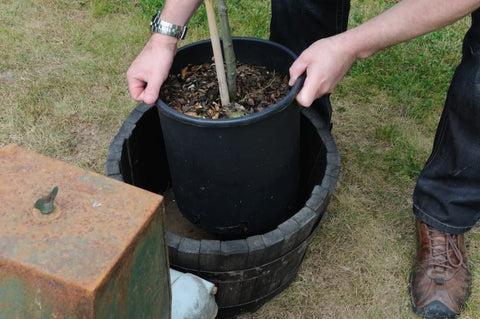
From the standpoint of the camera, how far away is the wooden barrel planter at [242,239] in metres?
1.58

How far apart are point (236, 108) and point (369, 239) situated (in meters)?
1.07

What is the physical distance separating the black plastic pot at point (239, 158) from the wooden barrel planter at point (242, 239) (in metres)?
0.12

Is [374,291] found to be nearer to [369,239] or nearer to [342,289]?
[342,289]

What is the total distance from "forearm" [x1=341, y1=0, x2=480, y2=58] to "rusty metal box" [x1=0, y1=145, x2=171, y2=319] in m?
0.97

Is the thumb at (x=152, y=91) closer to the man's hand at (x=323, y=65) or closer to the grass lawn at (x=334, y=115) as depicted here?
the man's hand at (x=323, y=65)

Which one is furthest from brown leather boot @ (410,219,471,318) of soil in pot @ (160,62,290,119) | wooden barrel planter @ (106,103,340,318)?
soil in pot @ (160,62,290,119)

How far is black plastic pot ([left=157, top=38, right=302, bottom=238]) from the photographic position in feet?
5.14

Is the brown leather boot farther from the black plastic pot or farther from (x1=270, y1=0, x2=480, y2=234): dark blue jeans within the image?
the black plastic pot

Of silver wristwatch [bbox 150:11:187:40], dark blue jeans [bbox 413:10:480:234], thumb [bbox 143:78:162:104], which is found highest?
silver wristwatch [bbox 150:11:187:40]

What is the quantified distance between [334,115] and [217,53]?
4.99 ft

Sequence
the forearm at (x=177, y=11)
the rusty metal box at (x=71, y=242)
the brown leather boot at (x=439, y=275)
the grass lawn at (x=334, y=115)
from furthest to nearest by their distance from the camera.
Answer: the grass lawn at (x=334, y=115)
the brown leather boot at (x=439, y=275)
the forearm at (x=177, y=11)
the rusty metal box at (x=71, y=242)

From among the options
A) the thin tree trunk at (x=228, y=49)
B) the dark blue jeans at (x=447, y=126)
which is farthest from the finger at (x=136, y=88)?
the dark blue jeans at (x=447, y=126)

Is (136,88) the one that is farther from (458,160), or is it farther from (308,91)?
(458,160)

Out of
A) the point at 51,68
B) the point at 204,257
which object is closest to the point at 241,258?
the point at 204,257
